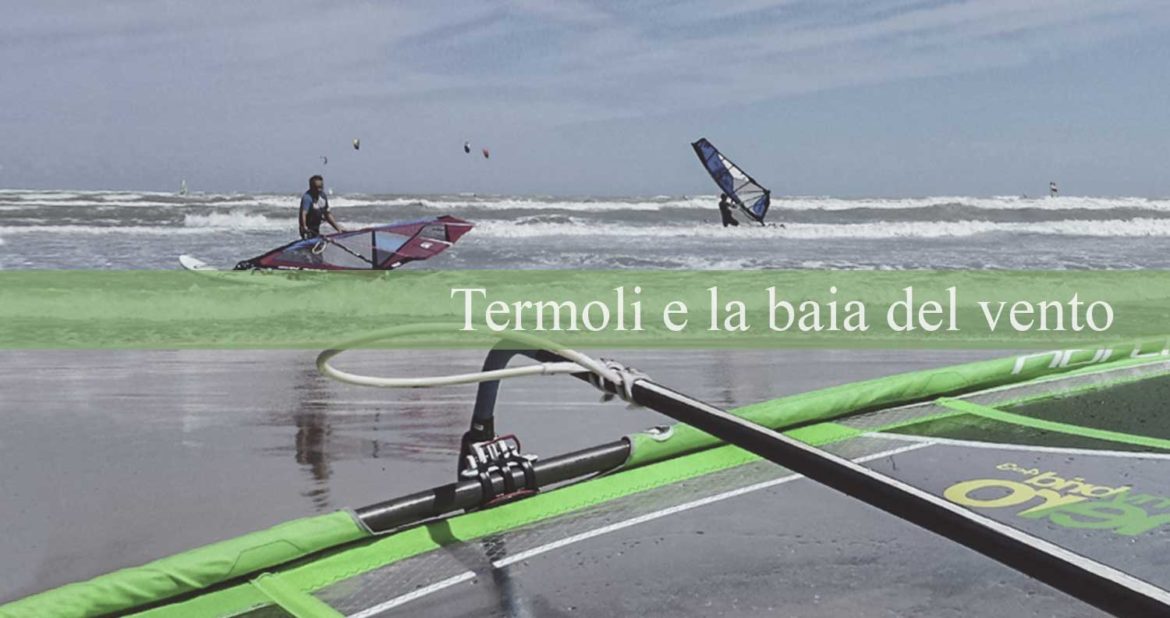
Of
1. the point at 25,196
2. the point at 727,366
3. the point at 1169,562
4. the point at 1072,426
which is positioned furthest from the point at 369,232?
the point at 25,196

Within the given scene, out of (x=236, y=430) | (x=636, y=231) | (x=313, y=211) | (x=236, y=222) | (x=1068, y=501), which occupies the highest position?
(x=313, y=211)

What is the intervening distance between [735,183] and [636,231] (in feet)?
11.8

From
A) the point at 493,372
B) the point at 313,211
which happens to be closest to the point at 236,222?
the point at 313,211

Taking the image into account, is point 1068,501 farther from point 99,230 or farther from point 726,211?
point 99,230

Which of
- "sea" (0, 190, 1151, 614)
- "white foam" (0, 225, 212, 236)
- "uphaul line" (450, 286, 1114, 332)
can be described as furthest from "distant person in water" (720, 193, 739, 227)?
"sea" (0, 190, 1151, 614)

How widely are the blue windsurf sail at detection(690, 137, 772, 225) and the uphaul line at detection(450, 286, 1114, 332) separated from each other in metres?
16.2

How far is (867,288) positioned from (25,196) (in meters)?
42.2

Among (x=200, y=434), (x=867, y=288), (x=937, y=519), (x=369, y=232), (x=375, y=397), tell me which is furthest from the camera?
(x=369, y=232)

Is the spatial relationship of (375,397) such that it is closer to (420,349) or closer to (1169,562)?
(420,349)

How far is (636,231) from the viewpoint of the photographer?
30453 mm

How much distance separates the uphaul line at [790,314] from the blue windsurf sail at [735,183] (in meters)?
16.2

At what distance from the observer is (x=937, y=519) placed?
1768mm

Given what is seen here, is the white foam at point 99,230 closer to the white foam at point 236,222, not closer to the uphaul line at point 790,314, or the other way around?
the white foam at point 236,222

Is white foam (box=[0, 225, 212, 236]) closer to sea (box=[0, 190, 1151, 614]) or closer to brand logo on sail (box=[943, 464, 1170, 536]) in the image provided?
sea (box=[0, 190, 1151, 614])
